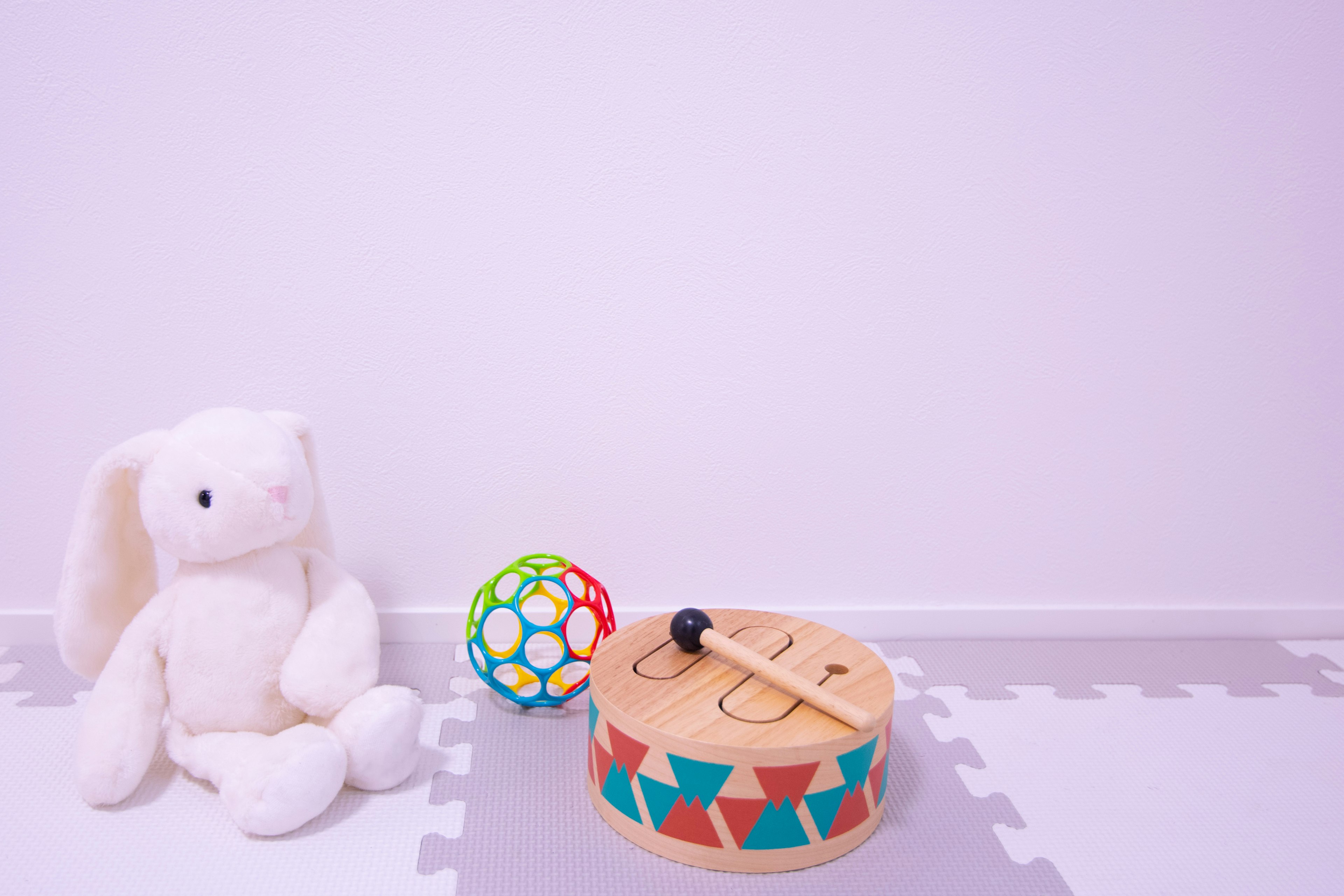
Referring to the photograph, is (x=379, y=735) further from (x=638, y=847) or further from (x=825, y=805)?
(x=825, y=805)

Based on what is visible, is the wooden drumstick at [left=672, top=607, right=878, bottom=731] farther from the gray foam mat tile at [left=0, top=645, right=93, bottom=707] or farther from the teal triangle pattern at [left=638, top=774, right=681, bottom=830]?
the gray foam mat tile at [left=0, top=645, right=93, bottom=707]

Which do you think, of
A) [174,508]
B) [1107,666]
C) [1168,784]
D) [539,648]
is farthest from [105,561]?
[1107,666]

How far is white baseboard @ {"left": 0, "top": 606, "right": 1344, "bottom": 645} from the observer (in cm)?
113

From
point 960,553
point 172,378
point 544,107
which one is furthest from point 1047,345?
point 172,378

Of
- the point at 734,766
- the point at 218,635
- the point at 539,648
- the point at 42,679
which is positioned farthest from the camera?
the point at 539,648

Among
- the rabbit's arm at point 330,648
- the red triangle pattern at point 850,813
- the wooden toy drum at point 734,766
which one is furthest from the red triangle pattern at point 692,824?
the rabbit's arm at point 330,648

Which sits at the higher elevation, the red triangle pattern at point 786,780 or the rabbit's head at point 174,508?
the rabbit's head at point 174,508

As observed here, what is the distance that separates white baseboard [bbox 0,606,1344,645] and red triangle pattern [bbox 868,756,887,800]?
0.38 meters

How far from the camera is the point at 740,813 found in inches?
27.8

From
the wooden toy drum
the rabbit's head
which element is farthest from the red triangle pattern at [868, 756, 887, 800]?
the rabbit's head

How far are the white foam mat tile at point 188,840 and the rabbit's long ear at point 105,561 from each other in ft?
0.40

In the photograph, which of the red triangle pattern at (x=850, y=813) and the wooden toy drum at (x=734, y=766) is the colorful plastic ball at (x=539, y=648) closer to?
the wooden toy drum at (x=734, y=766)

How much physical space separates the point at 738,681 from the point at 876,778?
151 millimetres

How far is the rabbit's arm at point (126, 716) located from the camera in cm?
76
